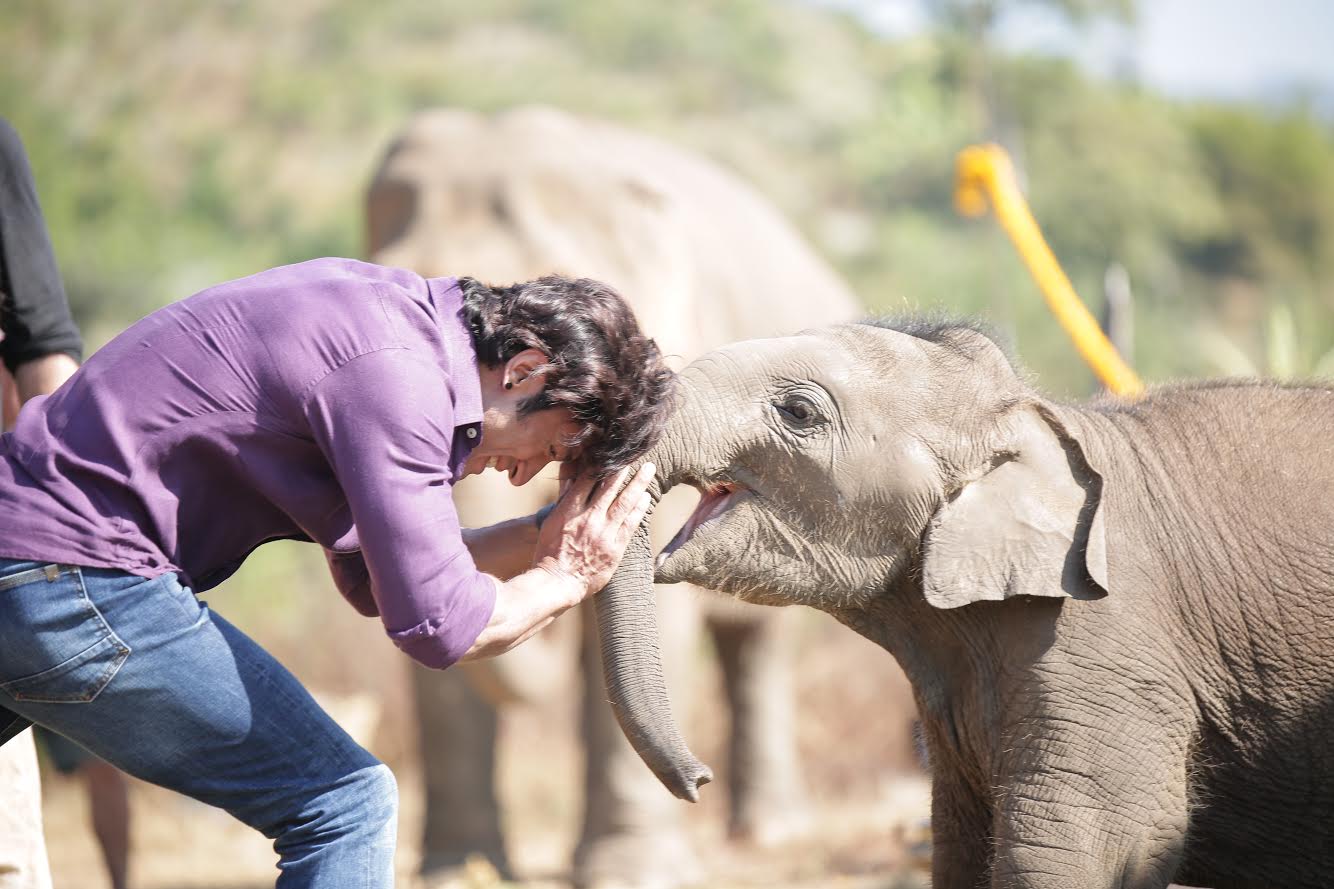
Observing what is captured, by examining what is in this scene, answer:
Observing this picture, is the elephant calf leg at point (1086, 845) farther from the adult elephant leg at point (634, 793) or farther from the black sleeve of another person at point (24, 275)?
the adult elephant leg at point (634, 793)

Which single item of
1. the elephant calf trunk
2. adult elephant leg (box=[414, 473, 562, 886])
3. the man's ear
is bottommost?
adult elephant leg (box=[414, 473, 562, 886])

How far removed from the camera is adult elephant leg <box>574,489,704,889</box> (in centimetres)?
764

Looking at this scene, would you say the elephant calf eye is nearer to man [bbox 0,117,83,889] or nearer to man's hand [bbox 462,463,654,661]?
man's hand [bbox 462,463,654,661]

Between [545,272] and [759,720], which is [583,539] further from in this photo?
[759,720]

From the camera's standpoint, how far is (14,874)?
13.0 ft

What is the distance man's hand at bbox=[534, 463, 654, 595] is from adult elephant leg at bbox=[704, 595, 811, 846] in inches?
233

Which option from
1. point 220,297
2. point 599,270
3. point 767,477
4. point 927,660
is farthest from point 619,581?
point 599,270

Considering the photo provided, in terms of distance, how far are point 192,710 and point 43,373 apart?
1.52m

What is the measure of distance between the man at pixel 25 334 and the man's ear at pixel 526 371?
1.58 metres

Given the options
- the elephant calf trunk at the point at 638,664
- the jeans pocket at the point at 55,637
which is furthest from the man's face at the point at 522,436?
the jeans pocket at the point at 55,637

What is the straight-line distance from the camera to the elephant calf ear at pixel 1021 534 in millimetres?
3807

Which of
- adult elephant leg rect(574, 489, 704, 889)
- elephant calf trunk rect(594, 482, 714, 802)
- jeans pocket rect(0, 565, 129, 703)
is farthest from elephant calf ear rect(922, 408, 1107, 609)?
adult elephant leg rect(574, 489, 704, 889)

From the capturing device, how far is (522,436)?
3.33m

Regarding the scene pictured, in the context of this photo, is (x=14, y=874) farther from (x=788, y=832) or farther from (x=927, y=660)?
(x=788, y=832)
